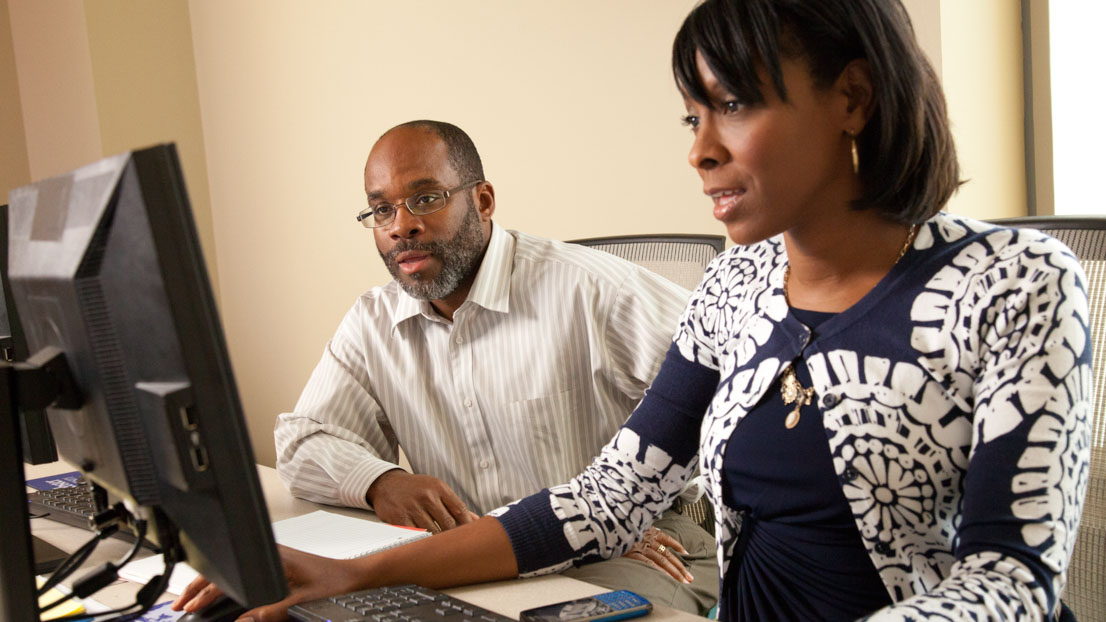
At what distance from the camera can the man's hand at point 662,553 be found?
130 centimetres

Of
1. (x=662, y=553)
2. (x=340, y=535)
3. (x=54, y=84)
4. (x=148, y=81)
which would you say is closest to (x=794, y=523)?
(x=662, y=553)

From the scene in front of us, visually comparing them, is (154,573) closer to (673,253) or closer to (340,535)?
(340,535)

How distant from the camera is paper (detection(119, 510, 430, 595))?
1106 millimetres

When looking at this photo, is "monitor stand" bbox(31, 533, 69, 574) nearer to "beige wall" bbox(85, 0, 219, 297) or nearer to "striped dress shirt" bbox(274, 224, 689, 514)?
"striped dress shirt" bbox(274, 224, 689, 514)

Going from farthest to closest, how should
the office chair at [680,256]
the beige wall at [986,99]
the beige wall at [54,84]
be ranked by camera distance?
the beige wall at [54,84]
the beige wall at [986,99]
the office chair at [680,256]

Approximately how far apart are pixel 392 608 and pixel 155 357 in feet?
1.40

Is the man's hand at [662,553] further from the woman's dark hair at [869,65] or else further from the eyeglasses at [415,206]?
the eyeglasses at [415,206]

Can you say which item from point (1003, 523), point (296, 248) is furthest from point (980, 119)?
point (296, 248)

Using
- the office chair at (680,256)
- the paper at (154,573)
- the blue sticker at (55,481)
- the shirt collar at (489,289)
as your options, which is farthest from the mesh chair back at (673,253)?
the blue sticker at (55,481)

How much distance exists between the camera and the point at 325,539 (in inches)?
48.0

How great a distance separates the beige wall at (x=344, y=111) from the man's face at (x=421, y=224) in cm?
79

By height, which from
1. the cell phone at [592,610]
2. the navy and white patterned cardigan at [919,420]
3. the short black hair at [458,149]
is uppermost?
the short black hair at [458,149]

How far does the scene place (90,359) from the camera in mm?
693

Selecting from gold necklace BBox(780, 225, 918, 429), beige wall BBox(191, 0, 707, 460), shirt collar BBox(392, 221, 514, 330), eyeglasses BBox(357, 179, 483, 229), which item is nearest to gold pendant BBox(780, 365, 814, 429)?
gold necklace BBox(780, 225, 918, 429)
